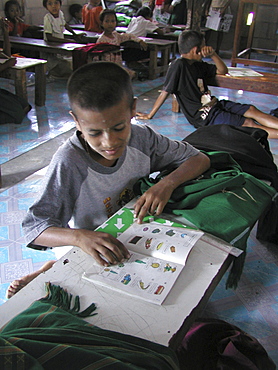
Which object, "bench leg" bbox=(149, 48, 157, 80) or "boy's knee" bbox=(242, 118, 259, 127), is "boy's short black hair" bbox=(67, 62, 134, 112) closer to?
"boy's knee" bbox=(242, 118, 259, 127)

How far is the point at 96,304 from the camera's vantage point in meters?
0.92

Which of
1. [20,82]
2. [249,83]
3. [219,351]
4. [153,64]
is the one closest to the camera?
[219,351]

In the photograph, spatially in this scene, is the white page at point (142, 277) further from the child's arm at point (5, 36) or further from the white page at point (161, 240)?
the child's arm at point (5, 36)

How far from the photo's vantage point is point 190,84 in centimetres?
394

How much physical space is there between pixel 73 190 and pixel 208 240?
1.64 feet

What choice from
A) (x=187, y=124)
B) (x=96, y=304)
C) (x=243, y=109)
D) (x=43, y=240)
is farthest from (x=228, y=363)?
(x=187, y=124)

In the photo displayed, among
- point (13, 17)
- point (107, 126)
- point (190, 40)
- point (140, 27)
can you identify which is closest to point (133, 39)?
point (140, 27)

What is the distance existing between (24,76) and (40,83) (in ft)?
1.10

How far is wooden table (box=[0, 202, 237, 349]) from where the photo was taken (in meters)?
0.86

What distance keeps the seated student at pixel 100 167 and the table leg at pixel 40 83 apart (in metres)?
3.46

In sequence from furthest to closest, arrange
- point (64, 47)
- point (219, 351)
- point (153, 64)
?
1. point (153, 64)
2. point (64, 47)
3. point (219, 351)

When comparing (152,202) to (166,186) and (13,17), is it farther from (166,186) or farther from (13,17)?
(13,17)

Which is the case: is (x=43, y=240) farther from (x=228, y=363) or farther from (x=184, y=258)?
(x=228, y=363)

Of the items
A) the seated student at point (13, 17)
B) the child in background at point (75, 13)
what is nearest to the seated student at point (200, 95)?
the seated student at point (13, 17)
